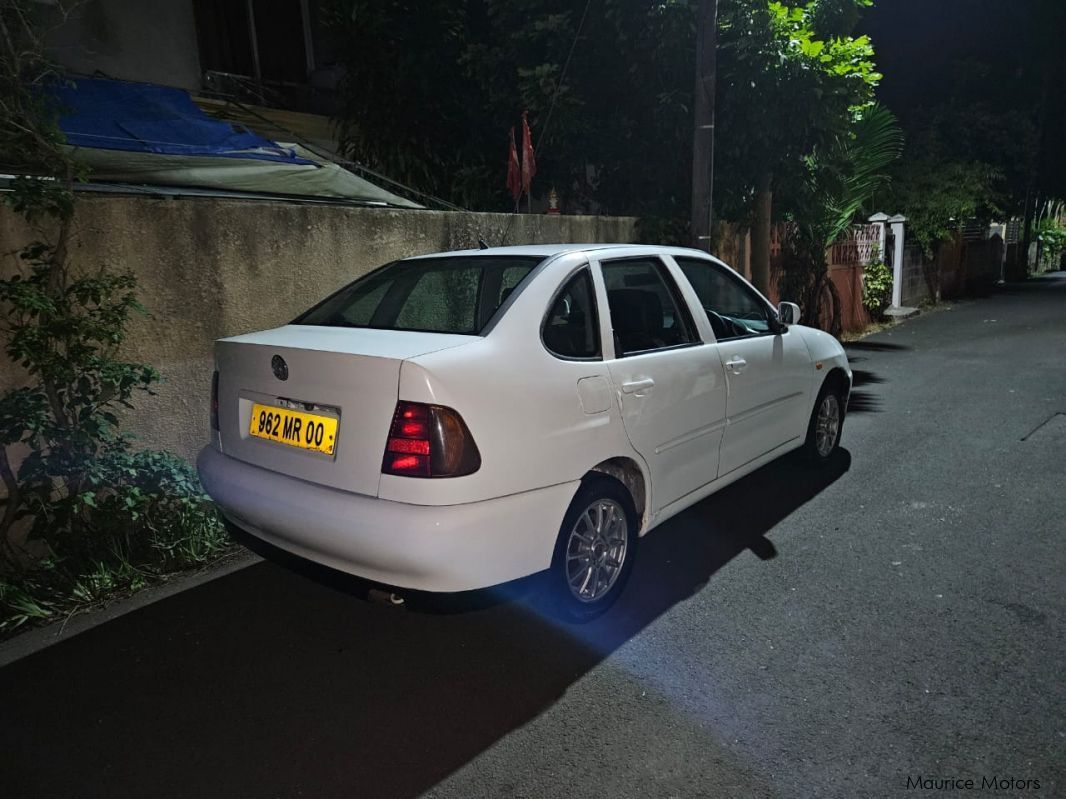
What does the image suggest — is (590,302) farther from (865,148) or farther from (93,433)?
(865,148)

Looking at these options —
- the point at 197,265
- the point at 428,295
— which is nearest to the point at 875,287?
the point at 428,295

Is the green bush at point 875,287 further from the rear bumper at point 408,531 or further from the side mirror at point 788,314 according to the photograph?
the rear bumper at point 408,531

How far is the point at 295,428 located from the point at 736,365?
228cm

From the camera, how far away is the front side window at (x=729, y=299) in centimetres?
400

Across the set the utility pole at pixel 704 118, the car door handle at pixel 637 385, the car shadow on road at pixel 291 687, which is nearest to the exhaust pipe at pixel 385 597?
the car shadow on road at pixel 291 687

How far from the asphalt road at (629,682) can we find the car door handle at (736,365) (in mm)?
946

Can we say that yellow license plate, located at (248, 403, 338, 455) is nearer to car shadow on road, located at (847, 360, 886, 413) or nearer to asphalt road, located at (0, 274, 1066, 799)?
asphalt road, located at (0, 274, 1066, 799)

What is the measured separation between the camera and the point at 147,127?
6.07m

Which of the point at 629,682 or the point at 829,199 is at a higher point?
the point at 829,199

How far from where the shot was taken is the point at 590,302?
124 inches

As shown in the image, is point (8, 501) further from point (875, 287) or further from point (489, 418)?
point (875, 287)

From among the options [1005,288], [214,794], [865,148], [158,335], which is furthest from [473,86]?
[1005,288]

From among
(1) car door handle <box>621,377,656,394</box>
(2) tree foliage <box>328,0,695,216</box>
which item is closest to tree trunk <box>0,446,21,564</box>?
(1) car door handle <box>621,377,656,394</box>

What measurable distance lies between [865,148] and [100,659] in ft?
33.8
